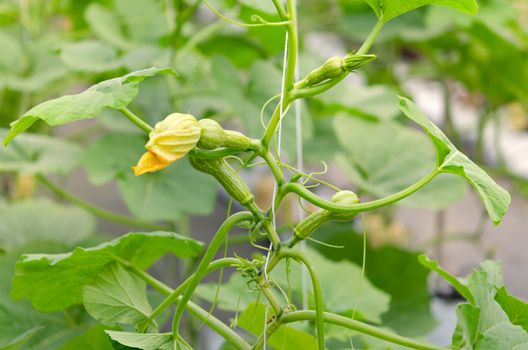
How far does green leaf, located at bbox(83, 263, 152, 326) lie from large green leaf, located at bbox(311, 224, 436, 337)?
0.48 meters

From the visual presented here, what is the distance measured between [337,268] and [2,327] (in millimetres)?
357

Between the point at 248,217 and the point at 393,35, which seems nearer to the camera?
the point at 248,217

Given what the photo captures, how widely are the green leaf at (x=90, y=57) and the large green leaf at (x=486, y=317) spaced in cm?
49

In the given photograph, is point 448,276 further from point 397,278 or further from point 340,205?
point 397,278

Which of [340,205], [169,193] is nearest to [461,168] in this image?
[340,205]

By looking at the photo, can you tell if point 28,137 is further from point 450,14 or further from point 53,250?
point 450,14

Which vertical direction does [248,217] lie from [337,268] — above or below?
above

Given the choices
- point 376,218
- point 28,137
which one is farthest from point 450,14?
point 28,137

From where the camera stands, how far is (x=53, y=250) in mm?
876

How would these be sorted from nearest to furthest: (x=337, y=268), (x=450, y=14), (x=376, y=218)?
(x=337, y=268)
(x=450, y=14)
(x=376, y=218)

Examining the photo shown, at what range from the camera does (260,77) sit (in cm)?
97

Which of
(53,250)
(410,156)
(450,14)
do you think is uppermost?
(450,14)

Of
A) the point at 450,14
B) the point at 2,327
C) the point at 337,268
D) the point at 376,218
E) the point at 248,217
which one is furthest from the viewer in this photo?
the point at 376,218

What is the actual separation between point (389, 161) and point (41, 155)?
0.47 metres
